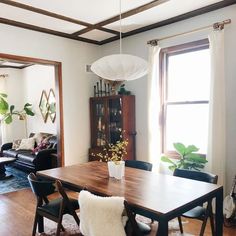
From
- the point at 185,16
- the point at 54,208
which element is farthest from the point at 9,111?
the point at 185,16

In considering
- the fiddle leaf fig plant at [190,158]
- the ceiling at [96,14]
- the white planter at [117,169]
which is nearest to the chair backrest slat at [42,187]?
the white planter at [117,169]

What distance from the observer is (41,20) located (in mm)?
3830

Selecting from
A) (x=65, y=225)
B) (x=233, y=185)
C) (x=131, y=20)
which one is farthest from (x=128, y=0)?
(x=65, y=225)

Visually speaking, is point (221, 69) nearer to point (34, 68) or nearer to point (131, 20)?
point (131, 20)

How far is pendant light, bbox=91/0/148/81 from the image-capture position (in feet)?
8.14

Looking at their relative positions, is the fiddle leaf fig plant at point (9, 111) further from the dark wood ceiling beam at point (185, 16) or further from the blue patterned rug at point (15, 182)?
the dark wood ceiling beam at point (185, 16)

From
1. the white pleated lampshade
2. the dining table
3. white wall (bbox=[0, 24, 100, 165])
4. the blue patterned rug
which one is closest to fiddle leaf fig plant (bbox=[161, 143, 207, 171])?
the dining table

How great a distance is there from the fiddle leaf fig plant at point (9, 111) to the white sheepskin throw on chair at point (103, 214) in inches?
227

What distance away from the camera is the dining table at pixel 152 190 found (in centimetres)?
186

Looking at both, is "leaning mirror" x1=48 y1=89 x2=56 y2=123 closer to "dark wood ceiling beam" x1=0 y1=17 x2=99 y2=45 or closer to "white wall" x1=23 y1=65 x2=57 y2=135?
"white wall" x1=23 y1=65 x2=57 y2=135

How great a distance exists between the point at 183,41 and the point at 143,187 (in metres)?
2.43

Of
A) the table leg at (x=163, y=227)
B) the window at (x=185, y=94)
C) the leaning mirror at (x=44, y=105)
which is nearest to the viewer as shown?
the table leg at (x=163, y=227)

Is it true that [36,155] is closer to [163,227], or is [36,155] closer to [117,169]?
[117,169]

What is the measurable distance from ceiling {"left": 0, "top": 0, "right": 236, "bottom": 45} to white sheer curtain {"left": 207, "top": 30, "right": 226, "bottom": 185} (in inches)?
20.3
